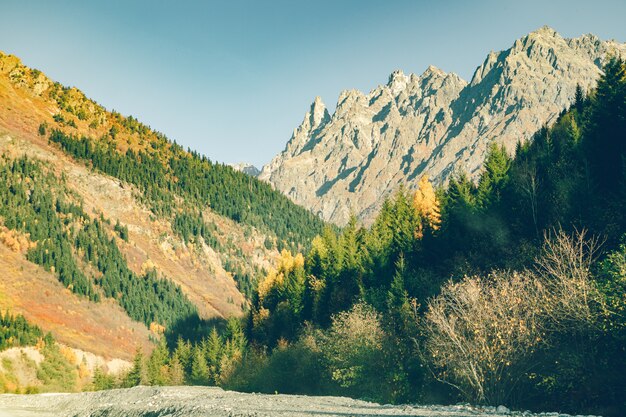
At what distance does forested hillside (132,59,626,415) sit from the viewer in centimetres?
2592

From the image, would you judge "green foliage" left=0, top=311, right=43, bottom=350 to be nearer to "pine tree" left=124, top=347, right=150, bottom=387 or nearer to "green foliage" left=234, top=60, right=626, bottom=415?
"pine tree" left=124, top=347, right=150, bottom=387

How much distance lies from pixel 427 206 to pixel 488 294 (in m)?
51.1

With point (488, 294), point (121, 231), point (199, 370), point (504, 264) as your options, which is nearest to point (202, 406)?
point (488, 294)

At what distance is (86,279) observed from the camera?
5433 inches

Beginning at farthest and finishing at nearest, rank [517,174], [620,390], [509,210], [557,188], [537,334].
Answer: [517,174], [509,210], [557,188], [537,334], [620,390]

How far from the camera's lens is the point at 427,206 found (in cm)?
8000

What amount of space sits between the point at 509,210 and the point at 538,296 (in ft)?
87.2

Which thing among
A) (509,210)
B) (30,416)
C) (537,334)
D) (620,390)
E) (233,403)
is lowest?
(30,416)

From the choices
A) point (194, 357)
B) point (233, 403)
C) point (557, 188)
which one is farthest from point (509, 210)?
point (194, 357)

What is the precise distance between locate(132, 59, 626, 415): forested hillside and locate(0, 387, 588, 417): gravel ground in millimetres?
6118

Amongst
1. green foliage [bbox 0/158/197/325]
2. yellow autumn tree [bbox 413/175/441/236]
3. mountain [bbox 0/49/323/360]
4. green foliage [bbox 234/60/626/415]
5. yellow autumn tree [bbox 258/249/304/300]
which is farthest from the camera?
green foliage [bbox 0/158/197/325]

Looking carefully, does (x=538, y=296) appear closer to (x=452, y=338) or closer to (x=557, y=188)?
(x=452, y=338)

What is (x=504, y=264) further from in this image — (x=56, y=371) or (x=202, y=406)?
(x=56, y=371)

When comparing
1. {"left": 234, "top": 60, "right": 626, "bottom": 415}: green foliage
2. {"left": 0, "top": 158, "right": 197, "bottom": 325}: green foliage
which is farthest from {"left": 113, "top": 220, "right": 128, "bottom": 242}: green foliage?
{"left": 234, "top": 60, "right": 626, "bottom": 415}: green foliage
